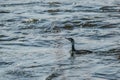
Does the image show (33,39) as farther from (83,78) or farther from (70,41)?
(83,78)

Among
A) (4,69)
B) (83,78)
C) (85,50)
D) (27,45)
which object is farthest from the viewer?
(27,45)

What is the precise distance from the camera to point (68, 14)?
870 inches

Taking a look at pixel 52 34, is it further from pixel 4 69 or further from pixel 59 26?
pixel 4 69

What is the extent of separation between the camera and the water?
14.1 metres

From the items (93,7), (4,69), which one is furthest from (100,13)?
(4,69)

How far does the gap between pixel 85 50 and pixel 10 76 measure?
344 centimetres

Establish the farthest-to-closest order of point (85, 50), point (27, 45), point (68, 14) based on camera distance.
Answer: point (68, 14) → point (27, 45) → point (85, 50)

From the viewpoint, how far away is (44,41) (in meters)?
17.5

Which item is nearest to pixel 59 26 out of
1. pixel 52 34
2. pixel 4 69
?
pixel 52 34

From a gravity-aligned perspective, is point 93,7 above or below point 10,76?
above

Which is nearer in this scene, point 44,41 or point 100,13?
point 44,41

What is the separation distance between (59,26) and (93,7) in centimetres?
423

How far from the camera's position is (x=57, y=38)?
17906 millimetres

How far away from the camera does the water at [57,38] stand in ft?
46.2
